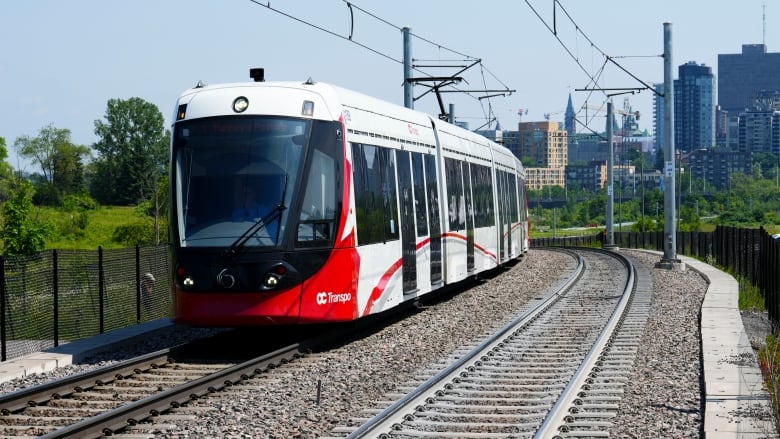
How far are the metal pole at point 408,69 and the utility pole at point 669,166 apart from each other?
7.55 meters

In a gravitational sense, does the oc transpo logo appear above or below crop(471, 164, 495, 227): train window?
below

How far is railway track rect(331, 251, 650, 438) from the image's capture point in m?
9.50

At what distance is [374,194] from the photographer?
647 inches

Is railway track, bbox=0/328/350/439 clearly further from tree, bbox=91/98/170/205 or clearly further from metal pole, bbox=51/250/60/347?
tree, bbox=91/98/170/205

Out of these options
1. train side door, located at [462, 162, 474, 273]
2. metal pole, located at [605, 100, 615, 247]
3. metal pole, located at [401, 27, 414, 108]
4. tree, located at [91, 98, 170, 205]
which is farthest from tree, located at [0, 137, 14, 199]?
train side door, located at [462, 162, 474, 273]

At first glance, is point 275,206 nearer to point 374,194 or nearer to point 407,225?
point 374,194

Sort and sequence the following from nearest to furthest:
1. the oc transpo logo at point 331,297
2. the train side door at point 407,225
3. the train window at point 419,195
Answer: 1. the oc transpo logo at point 331,297
2. the train side door at point 407,225
3. the train window at point 419,195

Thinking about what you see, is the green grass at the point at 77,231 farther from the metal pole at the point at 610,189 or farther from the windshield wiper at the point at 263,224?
the windshield wiper at the point at 263,224

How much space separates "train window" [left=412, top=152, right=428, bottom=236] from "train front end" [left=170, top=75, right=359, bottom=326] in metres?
4.10

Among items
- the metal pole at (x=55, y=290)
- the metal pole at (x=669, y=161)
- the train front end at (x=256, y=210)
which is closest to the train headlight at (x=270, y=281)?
the train front end at (x=256, y=210)

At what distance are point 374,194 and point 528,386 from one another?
5.34m

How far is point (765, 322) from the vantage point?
778 inches

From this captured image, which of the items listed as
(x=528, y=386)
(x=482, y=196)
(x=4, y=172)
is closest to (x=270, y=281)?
(x=528, y=386)

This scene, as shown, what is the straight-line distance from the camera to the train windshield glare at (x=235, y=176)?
14148 mm
